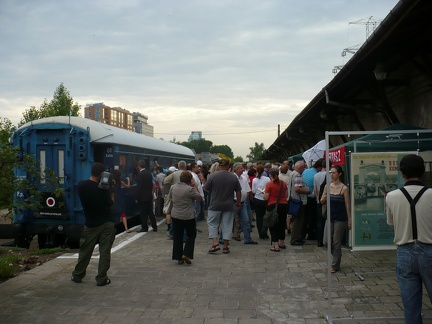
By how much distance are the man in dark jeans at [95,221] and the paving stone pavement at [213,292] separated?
0.35m

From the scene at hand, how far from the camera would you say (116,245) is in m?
9.73

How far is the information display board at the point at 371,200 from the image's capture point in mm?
5648

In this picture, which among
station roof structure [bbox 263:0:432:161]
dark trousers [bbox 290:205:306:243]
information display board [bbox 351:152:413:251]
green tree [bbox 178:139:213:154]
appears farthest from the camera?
green tree [bbox 178:139:213:154]

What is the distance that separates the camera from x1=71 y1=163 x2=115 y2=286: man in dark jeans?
656cm

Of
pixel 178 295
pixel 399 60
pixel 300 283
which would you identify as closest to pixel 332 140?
pixel 399 60

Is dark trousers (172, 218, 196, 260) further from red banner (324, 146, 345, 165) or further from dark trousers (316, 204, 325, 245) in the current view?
dark trousers (316, 204, 325, 245)

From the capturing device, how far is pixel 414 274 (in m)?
3.89

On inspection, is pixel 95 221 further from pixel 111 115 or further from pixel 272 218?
pixel 111 115

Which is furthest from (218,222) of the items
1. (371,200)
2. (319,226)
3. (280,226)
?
(371,200)

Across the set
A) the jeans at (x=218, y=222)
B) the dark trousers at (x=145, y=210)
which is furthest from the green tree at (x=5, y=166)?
the dark trousers at (x=145, y=210)

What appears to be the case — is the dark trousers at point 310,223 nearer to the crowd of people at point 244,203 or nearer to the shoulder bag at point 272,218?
the crowd of people at point 244,203

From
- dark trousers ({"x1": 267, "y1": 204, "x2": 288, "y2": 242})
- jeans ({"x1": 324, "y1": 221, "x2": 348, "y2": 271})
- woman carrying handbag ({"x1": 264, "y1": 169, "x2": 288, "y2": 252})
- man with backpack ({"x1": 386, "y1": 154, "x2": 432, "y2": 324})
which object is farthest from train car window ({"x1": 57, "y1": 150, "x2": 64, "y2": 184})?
man with backpack ({"x1": 386, "y1": 154, "x2": 432, "y2": 324})

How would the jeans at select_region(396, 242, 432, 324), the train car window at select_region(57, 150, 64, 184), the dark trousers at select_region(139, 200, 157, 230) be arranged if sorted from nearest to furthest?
the jeans at select_region(396, 242, 432, 324)
the train car window at select_region(57, 150, 64, 184)
the dark trousers at select_region(139, 200, 157, 230)

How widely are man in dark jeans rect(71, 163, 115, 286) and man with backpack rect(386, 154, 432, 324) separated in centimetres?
416
